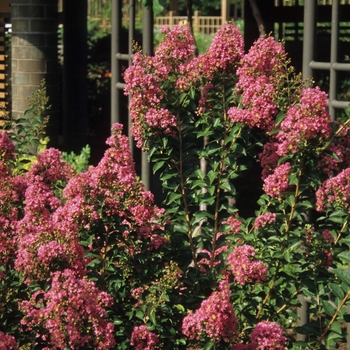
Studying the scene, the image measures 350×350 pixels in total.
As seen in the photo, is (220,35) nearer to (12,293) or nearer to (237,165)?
(237,165)

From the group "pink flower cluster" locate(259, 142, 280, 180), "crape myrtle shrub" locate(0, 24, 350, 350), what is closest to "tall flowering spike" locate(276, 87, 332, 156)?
"crape myrtle shrub" locate(0, 24, 350, 350)

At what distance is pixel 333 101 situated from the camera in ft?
15.5

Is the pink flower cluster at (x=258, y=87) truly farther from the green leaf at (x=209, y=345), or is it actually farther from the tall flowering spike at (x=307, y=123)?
the green leaf at (x=209, y=345)

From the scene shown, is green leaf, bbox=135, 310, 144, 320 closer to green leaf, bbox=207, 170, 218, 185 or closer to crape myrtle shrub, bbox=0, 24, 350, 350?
crape myrtle shrub, bbox=0, 24, 350, 350

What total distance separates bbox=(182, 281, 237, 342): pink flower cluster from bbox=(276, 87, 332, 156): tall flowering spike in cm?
69

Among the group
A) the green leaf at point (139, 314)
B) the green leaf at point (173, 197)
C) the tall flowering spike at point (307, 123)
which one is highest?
the tall flowering spike at point (307, 123)

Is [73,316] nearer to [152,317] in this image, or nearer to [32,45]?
[152,317]

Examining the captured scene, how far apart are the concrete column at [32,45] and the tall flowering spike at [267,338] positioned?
5657 millimetres

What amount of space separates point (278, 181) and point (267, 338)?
0.72m

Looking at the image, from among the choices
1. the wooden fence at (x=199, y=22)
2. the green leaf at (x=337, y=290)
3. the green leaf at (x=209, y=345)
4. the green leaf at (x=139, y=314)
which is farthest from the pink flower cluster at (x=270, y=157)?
the wooden fence at (x=199, y=22)

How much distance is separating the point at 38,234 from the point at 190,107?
0.95 meters

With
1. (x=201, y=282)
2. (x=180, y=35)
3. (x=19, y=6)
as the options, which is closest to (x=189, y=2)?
(x=19, y=6)

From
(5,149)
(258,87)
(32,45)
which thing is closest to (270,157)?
(258,87)

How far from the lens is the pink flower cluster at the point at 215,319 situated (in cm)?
297
